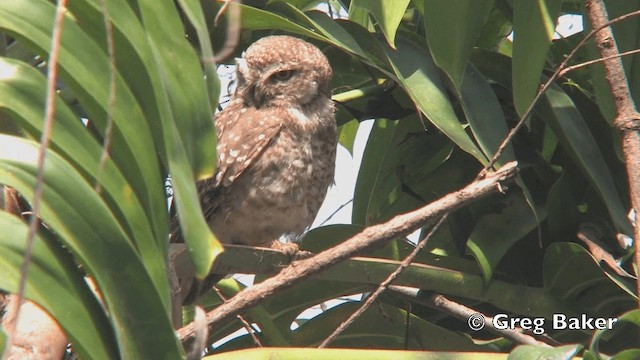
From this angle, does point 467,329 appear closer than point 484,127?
No

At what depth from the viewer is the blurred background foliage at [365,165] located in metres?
1.29

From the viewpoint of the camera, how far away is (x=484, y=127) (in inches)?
101

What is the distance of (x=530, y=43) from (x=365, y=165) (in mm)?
830

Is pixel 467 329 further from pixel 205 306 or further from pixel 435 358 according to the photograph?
pixel 435 358

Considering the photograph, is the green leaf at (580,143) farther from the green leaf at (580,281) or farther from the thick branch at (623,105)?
the thick branch at (623,105)

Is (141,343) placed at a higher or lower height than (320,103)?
lower

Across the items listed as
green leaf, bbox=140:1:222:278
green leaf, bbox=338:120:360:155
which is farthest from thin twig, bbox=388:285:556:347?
green leaf, bbox=338:120:360:155

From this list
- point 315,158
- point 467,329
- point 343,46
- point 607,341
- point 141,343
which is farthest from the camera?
point 315,158

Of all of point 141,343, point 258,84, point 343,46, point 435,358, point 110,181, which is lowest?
point 435,358

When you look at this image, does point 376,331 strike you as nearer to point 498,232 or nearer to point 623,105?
point 498,232

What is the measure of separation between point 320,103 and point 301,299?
0.87 metres

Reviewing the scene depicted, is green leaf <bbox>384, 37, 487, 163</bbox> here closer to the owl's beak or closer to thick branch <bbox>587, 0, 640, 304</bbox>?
thick branch <bbox>587, 0, 640, 304</bbox>

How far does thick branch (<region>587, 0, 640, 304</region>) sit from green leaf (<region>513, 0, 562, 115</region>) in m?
0.10

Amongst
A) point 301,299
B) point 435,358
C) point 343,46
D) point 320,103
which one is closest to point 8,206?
point 435,358
